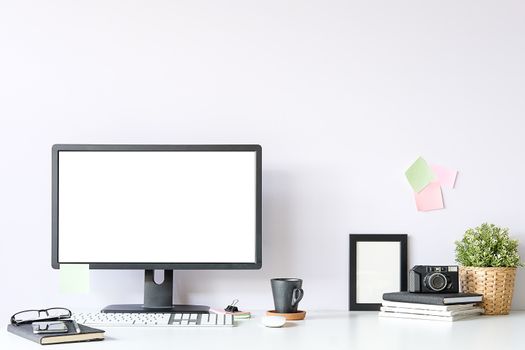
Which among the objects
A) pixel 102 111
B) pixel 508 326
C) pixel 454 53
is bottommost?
pixel 508 326

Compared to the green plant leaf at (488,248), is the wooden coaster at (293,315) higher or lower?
lower

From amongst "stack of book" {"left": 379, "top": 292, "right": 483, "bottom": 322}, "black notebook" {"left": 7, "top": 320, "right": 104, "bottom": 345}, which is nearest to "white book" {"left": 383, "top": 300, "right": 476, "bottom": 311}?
"stack of book" {"left": 379, "top": 292, "right": 483, "bottom": 322}

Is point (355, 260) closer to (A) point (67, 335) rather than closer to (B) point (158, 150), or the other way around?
(B) point (158, 150)

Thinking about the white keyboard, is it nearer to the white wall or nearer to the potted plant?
the white wall

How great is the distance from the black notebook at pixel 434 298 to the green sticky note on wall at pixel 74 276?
87 cm

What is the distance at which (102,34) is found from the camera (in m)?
2.54

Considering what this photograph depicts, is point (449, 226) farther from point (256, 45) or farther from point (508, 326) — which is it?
point (256, 45)

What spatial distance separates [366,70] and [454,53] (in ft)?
0.92

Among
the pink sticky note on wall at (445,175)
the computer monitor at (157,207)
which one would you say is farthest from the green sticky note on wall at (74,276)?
the pink sticky note on wall at (445,175)

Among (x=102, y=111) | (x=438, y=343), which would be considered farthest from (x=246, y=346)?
(x=102, y=111)

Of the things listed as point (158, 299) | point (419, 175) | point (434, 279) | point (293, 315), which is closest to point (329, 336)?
point (293, 315)

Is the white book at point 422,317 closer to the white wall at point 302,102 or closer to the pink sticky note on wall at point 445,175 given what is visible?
the white wall at point 302,102

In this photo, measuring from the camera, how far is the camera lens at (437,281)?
7.68 feet

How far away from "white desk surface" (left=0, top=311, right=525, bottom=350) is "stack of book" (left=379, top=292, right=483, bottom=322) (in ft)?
0.08
